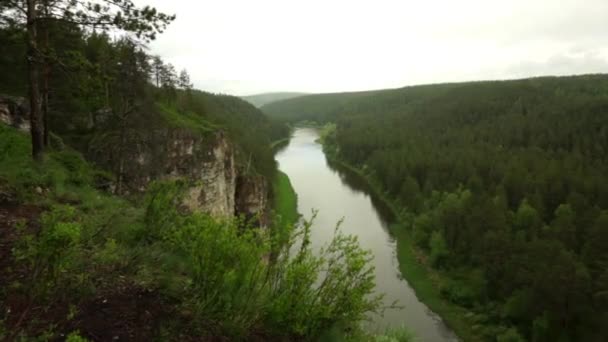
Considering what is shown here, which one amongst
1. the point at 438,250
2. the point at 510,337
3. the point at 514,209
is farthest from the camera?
the point at 514,209

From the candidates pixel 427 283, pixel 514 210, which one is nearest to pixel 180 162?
pixel 427 283

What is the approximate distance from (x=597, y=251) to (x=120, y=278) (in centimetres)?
2817

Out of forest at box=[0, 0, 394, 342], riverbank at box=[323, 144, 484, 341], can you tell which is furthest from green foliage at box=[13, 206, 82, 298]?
riverbank at box=[323, 144, 484, 341]

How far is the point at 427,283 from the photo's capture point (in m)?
27.4

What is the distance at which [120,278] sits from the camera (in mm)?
4664

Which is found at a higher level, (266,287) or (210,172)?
(266,287)

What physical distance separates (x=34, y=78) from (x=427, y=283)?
26547 millimetres

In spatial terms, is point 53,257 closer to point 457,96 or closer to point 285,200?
point 285,200

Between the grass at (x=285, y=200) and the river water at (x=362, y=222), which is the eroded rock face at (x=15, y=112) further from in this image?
the grass at (x=285, y=200)

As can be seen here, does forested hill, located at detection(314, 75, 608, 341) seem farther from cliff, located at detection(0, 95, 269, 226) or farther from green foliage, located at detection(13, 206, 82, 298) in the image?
green foliage, located at detection(13, 206, 82, 298)

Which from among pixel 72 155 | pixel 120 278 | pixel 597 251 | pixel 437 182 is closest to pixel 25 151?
pixel 72 155

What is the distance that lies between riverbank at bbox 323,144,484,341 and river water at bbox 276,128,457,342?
0.47m

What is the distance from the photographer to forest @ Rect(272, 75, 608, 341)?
810 inches

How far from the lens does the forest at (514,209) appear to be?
67.5 ft
